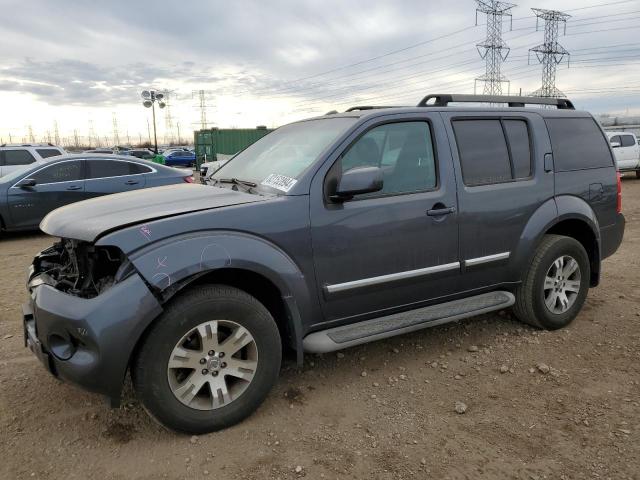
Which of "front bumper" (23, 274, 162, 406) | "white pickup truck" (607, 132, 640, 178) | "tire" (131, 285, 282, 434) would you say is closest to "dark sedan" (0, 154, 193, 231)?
"front bumper" (23, 274, 162, 406)

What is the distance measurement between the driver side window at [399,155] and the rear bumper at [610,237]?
2.04m

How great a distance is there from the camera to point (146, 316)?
99.3 inches

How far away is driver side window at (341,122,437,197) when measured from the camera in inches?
131

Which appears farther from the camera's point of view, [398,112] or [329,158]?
[398,112]

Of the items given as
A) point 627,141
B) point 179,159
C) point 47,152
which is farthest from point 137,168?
point 179,159

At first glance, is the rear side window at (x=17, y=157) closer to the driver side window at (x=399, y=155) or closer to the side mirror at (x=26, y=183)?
the side mirror at (x=26, y=183)

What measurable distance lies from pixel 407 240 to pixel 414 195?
0.32 m

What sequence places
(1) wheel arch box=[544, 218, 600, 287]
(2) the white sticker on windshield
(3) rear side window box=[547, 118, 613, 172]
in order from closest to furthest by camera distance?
1. (2) the white sticker on windshield
2. (3) rear side window box=[547, 118, 613, 172]
3. (1) wheel arch box=[544, 218, 600, 287]

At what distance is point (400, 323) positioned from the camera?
337 centimetres

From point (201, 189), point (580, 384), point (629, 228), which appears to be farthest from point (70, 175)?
point (629, 228)

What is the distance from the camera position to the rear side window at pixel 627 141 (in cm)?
1792

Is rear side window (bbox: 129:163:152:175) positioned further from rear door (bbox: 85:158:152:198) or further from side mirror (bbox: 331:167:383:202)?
side mirror (bbox: 331:167:383:202)

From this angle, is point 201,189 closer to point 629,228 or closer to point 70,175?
point 70,175

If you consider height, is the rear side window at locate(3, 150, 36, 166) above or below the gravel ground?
above
